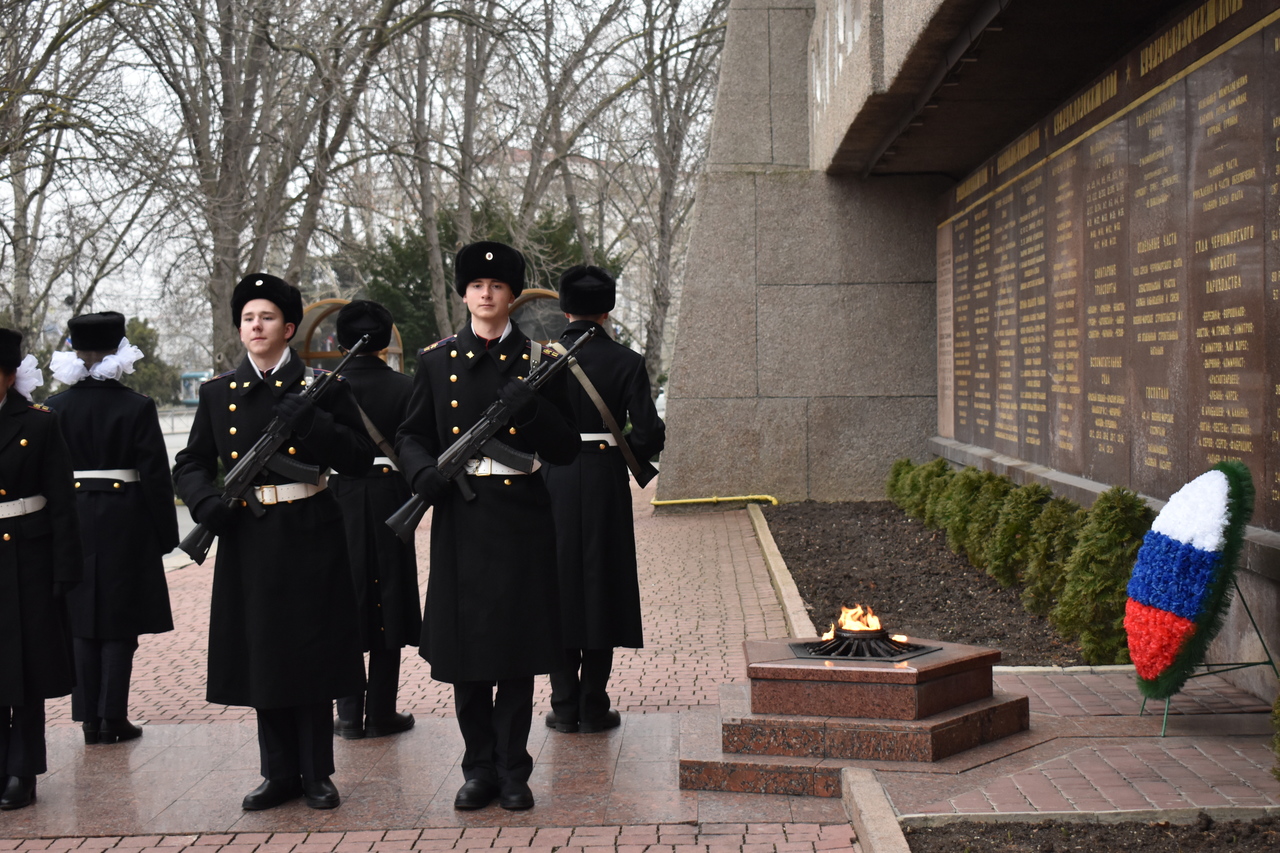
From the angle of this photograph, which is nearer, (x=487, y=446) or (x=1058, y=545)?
(x=487, y=446)

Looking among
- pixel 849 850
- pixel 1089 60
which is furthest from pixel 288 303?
pixel 1089 60

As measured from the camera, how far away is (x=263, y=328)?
5.18 metres

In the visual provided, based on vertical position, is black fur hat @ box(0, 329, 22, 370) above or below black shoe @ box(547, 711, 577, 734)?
above

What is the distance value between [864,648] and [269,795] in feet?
7.97

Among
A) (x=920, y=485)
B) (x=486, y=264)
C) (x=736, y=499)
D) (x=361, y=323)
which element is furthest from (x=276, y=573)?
(x=736, y=499)

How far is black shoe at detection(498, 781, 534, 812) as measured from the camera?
5.07 m

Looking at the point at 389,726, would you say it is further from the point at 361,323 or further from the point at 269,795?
the point at 361,323

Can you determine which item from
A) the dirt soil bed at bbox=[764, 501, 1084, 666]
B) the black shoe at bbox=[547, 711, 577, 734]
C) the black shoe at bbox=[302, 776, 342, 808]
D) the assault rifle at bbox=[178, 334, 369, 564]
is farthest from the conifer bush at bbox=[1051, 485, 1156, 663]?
the assault rifle at bbox=[178, 334, 369, 564]

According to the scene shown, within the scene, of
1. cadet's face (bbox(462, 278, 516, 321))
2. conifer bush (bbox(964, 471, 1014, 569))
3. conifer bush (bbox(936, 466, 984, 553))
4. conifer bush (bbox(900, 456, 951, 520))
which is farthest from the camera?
conifer bush (bbox(900, 456, 951, 520))

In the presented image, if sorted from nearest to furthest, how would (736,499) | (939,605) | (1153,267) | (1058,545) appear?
1. (1153,267)
2. (1058,545)
3. (939,605)
4. (736,499)

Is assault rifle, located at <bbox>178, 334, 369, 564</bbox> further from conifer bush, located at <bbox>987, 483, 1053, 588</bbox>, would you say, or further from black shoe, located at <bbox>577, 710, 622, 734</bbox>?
conifer bush, located at <bbox>987, 483, 1053, 588</bbox>

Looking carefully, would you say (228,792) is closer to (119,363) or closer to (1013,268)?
(119,363)

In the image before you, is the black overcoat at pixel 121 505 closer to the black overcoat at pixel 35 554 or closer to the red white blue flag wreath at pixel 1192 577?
the black overcoat at pixel 35 554

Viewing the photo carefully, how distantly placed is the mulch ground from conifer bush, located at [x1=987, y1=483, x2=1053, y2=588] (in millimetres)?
153
